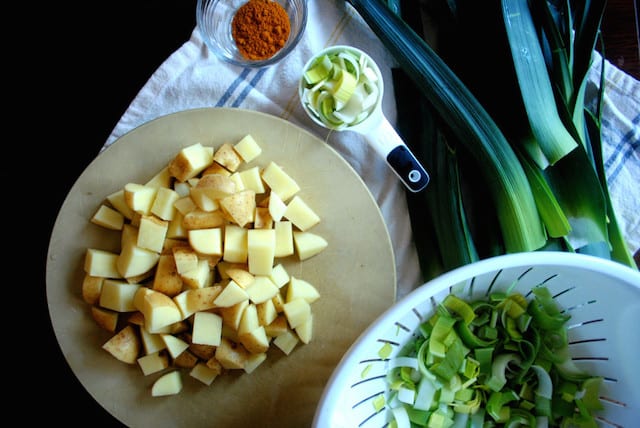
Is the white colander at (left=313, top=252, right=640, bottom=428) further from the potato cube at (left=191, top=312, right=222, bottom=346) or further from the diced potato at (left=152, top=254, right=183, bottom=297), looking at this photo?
the diced potato at (left=152, top=254, right=183, bottom=297)

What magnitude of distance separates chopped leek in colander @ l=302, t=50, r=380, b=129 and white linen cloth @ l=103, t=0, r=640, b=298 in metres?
0.10

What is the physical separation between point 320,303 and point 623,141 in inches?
41.0

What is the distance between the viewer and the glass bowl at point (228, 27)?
58.6 inches

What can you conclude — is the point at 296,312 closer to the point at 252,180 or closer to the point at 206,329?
the point at 206,329

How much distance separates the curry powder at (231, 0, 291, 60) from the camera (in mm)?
1504

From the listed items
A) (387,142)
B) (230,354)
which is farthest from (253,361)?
(387,142)

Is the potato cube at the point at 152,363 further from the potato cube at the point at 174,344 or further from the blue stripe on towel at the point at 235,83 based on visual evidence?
the blue stripe on towel at the point at 235,83

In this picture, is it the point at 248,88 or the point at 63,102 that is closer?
the point at 248,88

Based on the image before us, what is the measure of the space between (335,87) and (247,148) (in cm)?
29

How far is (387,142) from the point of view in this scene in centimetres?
142

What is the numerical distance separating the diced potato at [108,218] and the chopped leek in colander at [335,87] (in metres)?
0.61

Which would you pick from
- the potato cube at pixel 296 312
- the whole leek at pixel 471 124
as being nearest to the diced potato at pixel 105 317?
the potato cube at pixel 296 312

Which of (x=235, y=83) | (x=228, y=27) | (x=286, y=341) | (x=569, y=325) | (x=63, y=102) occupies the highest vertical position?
(x=63, y=102)

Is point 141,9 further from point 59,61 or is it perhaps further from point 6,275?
point 6,275
